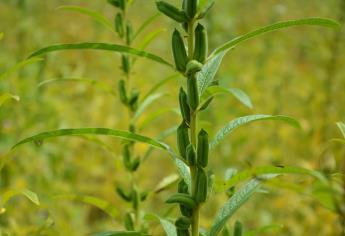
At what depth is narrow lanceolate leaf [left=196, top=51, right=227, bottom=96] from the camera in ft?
2.41

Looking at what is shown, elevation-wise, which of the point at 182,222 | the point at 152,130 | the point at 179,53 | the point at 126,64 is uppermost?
the point at 152,130

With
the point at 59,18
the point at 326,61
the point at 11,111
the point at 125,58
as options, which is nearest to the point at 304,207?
the point at 326,61

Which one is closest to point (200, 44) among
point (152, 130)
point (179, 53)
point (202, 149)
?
point (179, 53)

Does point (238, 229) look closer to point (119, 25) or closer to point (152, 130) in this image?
point (119, 25)

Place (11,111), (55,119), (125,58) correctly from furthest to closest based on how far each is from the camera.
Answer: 1. (55,119)
2. (11,111)
3. (125,58)

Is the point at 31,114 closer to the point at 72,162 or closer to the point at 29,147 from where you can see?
the point at 29,147

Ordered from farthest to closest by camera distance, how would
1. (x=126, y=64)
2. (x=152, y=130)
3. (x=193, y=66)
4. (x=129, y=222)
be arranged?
(x=152, y=130)
(x=126, y=64)
(x=129, y=222)
(x=193, y=66)

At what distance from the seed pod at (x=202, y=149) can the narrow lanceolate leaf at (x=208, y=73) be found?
7 centimetres

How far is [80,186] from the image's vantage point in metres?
2.47

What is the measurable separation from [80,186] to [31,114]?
0.59 metres

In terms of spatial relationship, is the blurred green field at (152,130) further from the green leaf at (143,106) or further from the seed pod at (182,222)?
the seed pod at (182,222)

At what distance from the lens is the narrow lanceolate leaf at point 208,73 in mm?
734

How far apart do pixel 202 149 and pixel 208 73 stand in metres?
0.11

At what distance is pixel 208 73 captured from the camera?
0.75m
